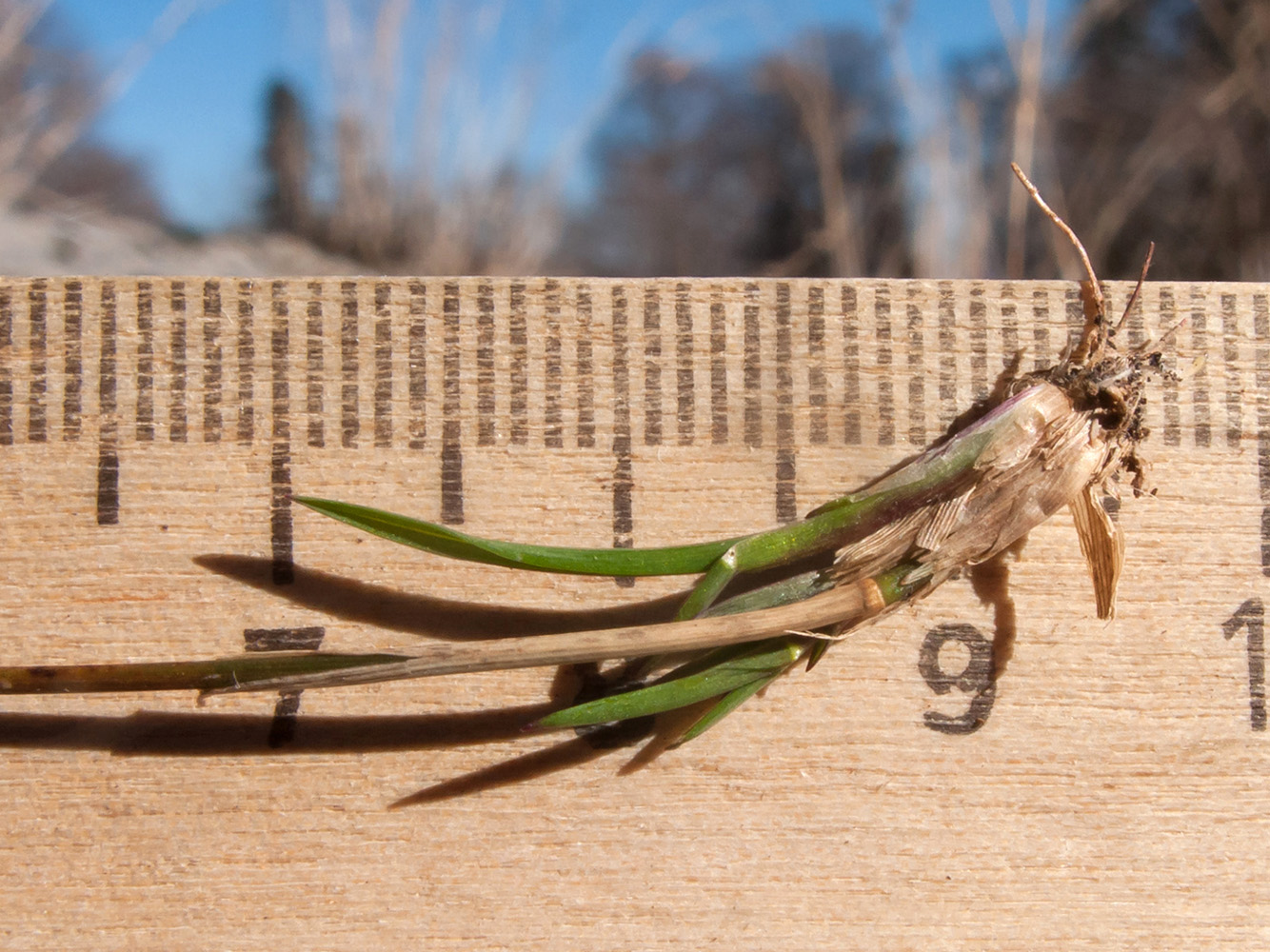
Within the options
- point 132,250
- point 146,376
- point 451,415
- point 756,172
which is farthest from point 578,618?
point 756,172

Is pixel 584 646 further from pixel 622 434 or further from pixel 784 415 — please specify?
pixel 784 415

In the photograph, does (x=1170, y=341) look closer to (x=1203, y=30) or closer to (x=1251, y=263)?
(x=1251, y=263)

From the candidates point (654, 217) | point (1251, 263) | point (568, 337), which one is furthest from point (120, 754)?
point (1251, 263)

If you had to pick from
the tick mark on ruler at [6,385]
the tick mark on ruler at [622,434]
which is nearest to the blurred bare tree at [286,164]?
the tick mark on ruler at [6,385]

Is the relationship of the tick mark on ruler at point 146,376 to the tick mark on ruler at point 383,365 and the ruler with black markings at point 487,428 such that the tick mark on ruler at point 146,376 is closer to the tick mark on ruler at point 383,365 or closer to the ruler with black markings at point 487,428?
the ruler with black markings at point 487,428

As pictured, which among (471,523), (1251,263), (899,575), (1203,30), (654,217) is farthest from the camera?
(654,217)

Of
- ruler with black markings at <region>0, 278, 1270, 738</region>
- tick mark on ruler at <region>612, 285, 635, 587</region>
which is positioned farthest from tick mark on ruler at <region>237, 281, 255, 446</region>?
tick mark on ruler at <region>612, 285, 635, 587</region>
